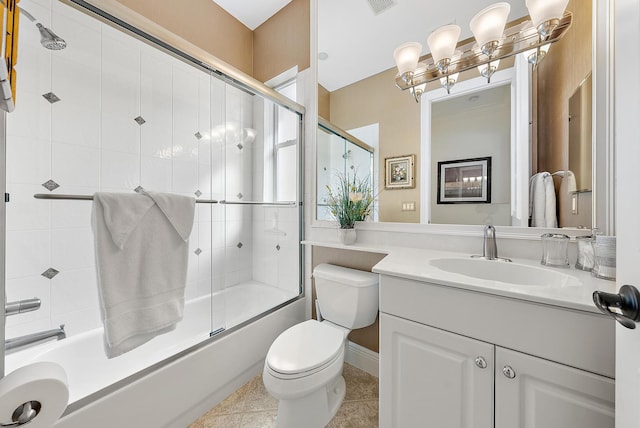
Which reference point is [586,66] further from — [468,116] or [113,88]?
[113,88]

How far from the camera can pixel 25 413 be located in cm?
61

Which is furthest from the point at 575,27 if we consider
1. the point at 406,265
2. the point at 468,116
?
the point at 406,265

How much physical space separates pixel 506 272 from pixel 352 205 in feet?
2.78

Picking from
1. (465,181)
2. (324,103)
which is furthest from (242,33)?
(465,181)

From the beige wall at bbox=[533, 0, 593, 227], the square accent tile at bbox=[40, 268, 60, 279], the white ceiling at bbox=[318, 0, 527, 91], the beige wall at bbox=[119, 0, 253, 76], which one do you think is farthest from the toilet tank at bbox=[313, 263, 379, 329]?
the beige wall at bbox=[119, 0, 253, 76]

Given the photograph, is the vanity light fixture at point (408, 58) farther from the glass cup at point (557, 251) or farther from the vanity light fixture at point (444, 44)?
the glass cup at point (557, 251)

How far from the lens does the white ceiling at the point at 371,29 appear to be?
123 centimetres

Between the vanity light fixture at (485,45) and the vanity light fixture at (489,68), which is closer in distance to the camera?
the vanity light fixture at (485,45)

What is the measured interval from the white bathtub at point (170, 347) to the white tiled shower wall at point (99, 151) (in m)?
0.09

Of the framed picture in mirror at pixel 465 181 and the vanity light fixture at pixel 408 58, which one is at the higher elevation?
the vanity light fixture at pixel 408 58

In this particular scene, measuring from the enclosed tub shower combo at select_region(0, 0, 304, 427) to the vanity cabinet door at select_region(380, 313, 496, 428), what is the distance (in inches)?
36.1

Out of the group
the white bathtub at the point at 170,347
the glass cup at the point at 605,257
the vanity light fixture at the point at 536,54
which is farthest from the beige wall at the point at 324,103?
the glass cup at the point at 605,257

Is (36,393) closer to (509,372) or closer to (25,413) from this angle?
(25,413)

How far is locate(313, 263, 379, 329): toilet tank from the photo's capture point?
1313 mm
